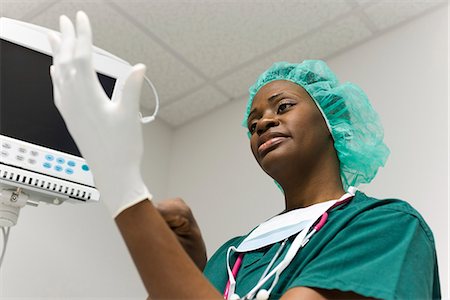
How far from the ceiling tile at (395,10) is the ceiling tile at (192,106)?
0.80 meters

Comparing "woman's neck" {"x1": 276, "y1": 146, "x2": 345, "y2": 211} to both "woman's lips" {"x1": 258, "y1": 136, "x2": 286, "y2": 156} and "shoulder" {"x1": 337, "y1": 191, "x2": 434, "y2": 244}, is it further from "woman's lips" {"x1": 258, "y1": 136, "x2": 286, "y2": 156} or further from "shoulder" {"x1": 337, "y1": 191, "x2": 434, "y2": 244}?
"shoulder" {"x1": 337, "y1": 191, "x2": 434, "y2": 244}

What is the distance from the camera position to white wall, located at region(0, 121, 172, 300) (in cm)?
200

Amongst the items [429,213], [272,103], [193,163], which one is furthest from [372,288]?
[193,163]

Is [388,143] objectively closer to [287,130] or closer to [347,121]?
[347,121]

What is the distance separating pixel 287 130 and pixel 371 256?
0.46 metres

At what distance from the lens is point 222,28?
224cm

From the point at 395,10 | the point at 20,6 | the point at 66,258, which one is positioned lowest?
the point at 66,258

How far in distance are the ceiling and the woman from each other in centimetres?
71

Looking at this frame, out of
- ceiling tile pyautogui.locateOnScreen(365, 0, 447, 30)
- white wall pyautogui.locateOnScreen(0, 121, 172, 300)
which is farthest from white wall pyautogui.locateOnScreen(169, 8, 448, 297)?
white wall pyautogui.locateOnScreen(0, 121, 172, 300)

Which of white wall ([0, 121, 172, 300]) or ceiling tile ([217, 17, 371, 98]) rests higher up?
ceiling tile ([217, 17, 371, 98])

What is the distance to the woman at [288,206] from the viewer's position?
2.50 feet

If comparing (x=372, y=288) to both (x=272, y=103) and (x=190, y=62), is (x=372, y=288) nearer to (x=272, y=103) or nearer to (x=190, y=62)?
(x=272, y=103)

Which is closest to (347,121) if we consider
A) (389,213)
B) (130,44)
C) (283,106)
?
(283,106)

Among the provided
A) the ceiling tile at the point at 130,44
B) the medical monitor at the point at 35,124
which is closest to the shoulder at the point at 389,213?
the medical monitor at the point at 35,124
